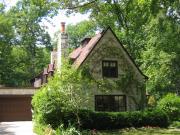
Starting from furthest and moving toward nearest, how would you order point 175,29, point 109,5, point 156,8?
point 109,5 → point 175,29 → point 156,8

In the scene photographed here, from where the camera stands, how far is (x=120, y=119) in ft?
84.0

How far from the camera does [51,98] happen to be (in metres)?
21.3

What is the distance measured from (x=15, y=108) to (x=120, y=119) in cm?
1730

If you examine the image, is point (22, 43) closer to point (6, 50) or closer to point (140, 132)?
point (6, 50)

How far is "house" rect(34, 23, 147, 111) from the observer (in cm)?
3039

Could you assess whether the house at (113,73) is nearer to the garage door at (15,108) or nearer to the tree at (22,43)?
the garage door at (15,108)

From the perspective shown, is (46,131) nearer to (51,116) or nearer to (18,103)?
(51,116)

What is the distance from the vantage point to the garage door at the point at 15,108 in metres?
39.2

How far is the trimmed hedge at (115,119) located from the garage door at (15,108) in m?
16.5

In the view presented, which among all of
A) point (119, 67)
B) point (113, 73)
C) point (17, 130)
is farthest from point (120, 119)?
point (17, 130)

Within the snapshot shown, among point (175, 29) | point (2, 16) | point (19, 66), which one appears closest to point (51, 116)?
point (175, 29)

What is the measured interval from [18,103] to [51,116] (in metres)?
19.2

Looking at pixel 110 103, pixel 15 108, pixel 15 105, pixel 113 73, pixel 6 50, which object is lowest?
pixel 15 108

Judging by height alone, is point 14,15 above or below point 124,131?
above
